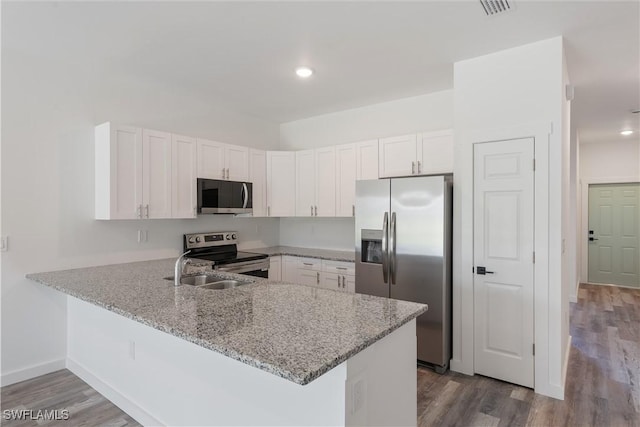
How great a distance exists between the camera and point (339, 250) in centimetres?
484

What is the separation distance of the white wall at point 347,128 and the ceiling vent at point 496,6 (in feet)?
5.15

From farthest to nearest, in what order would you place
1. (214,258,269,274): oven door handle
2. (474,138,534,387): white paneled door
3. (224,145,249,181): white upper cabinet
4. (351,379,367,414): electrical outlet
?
(224,145,249,181): white upper cabinet → (214,258,269,274): oven door handle → (474,138,534,387): white paneled door → (351,379,367,414): electrical outlet

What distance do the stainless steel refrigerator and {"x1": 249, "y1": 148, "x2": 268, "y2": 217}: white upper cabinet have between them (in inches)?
64.0

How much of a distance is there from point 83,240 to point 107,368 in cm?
125

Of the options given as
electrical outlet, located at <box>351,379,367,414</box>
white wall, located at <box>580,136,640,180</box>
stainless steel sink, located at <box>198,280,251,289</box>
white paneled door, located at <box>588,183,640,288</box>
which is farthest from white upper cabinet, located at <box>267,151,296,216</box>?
white paneled door, located at <box>588,183,640,288</box>

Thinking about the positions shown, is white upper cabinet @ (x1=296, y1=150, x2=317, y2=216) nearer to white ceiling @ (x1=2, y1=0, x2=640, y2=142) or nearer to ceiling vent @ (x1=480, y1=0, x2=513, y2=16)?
white ceiling @ (x1=2, y1=0, x2=640, y2=142)

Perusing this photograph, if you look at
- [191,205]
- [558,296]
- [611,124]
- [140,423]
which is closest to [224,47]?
[191,205]

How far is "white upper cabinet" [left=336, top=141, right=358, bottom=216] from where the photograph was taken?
4.31m

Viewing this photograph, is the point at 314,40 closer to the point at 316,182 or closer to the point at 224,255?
the point at 316,182

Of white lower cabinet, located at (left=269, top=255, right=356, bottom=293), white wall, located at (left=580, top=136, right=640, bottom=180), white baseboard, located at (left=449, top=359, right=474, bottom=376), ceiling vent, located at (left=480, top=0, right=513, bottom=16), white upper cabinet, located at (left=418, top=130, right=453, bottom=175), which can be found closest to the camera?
ceiling vent, located at (left=480, top=0, right=513, bottom=16)

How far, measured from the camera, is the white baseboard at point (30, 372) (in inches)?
113

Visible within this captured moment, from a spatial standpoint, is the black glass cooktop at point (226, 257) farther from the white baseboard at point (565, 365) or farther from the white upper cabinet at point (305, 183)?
the white baseboard at point (565, 365)

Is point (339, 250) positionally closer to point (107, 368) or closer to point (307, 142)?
point (307, 142)

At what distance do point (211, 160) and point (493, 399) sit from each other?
137 inches
